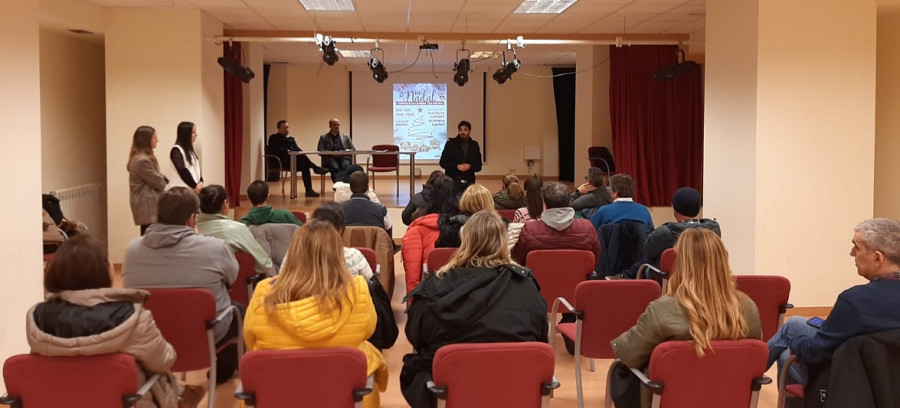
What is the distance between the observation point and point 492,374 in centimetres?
281

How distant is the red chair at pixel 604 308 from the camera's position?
4039 mm

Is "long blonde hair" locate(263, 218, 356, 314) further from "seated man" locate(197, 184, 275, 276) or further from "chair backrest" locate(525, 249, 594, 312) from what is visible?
"chair backrest" locate(525, 249, 594, 312)

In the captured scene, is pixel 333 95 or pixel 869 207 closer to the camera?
pixel 869 207

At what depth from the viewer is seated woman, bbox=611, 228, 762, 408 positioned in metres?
2.96

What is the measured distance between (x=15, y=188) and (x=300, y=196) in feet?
24.3

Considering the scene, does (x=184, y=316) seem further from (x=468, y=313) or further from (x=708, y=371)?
(x=708, y=371)

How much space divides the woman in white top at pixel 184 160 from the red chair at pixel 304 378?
4786 mm

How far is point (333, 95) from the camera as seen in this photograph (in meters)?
18.0

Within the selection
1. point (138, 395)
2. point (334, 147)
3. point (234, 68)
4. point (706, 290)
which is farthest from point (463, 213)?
point (334, 147)

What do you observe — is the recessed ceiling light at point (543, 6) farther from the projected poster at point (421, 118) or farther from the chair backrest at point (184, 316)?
the projected poster at point (421, 118)

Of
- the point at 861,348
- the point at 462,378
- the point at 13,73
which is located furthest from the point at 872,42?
the point at 13,73

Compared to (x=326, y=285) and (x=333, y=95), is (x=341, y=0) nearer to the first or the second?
A: (x=326, y=285)

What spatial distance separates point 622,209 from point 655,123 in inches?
236

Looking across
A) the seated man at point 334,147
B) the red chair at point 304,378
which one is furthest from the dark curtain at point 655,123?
the red chair at point 304,378
